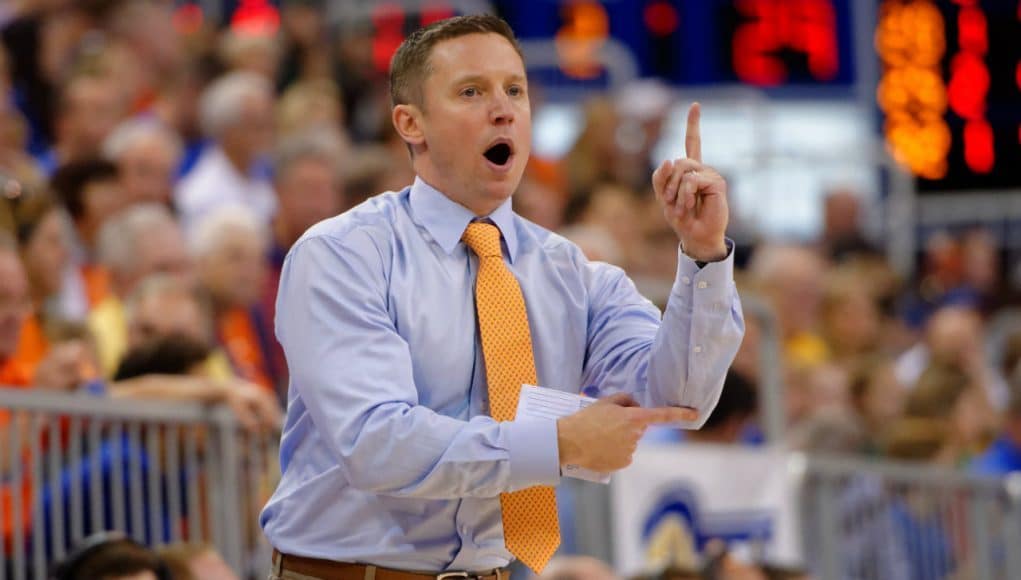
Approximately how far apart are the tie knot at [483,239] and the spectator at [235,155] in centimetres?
500

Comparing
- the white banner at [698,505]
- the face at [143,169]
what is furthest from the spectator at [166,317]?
the white banner at [698,505]

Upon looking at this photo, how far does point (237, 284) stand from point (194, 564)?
92.9 inches

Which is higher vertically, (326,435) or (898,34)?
(898,34)

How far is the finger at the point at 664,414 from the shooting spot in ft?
11.4

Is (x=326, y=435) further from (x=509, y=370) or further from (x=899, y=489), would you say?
(x=899, y=489)

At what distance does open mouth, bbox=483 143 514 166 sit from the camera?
3.76 m

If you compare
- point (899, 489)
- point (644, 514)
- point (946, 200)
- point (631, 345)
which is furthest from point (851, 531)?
point (946, 200)

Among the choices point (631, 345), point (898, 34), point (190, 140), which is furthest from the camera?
point (898, 34)

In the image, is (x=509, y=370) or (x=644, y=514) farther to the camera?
(x=644, y=514)

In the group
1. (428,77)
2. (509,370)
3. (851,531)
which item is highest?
(428,77)

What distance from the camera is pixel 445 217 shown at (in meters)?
3.82

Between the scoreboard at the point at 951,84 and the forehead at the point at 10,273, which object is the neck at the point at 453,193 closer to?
the forehead at the point at 10,273

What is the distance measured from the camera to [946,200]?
45.1 feet

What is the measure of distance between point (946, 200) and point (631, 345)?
1034cm
